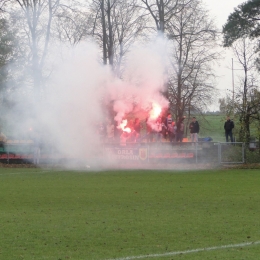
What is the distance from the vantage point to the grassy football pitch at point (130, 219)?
467 inches

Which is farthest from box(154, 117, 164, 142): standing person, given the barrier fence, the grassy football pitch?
the grassy football pitch

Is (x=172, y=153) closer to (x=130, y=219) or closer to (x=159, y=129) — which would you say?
(x=159, y=129)

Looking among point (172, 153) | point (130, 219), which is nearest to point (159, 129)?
point (172, 153)

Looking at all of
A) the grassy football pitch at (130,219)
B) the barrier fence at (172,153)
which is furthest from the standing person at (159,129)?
the grassy football pitch at (130,219)

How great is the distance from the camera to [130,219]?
16.0m

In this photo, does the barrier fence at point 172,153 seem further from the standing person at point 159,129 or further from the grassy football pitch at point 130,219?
the grassy football pitch at point 130,219

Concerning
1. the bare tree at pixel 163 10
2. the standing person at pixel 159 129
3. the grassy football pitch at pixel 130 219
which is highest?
the bare tree at pixel 163 10

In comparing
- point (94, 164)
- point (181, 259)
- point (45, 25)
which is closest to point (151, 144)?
point (94, 164)

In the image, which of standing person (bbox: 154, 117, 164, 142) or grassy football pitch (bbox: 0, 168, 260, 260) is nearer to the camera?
grassy football pitch (bbox: 0, 168, 260, 260)

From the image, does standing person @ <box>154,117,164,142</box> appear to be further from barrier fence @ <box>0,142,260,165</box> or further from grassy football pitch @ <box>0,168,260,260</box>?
grassy football pitch @ <box>0,168,260,260</box>

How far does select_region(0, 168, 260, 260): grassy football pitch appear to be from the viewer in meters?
11.9

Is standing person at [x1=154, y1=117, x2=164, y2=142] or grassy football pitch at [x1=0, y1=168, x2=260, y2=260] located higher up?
standing person at [x1=154, y1=117, x2=164, y2=142]

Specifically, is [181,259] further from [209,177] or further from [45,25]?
[45,25]

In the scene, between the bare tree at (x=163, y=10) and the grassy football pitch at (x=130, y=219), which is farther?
the bare tree at (x=163, y=10)
